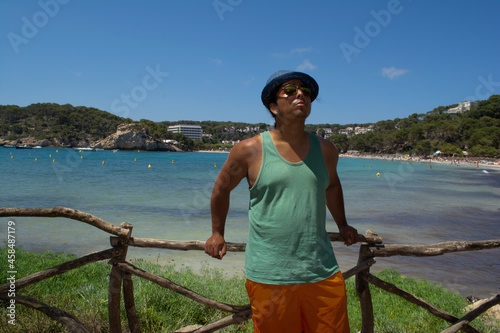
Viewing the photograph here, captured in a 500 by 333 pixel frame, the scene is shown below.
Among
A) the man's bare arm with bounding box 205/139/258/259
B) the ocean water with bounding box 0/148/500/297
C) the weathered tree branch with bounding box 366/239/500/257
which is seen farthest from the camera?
the ocean water with bounding box 0/148/500/297

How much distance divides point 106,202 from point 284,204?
1575 cm

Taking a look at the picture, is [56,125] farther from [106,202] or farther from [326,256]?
[326,256]

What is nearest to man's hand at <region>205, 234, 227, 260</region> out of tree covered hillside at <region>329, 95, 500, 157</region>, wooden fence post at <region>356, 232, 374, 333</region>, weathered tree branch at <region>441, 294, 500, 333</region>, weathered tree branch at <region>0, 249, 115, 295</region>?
weathered tree branch at <region>0, 249, 115, 295</region>

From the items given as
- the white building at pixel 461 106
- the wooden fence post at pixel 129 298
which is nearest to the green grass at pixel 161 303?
the wooden fence post at pixel 129 298

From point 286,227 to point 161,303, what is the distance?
2538 millimetres

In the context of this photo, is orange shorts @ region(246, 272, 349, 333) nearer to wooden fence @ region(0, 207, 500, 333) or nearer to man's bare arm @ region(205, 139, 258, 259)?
man's bare arm @ region(205, 139, 258, 259)

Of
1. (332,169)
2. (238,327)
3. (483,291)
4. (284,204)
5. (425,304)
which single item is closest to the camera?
(284,204)

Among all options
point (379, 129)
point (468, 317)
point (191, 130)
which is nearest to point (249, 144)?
point (468, 317)

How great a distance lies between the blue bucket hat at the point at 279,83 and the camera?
6.34ft

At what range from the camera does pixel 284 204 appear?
68.5 inches

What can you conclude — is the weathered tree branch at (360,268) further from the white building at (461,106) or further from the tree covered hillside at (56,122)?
the white building at (461,106)

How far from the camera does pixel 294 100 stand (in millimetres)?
1882

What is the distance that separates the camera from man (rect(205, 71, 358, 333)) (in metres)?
1.71

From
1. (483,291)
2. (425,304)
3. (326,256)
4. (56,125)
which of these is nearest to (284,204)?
(326,256)
